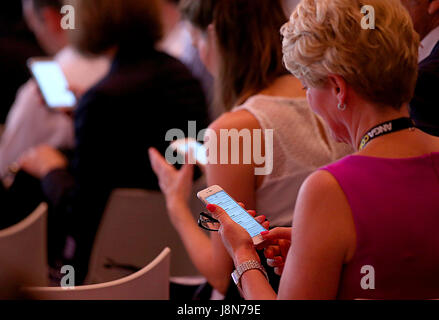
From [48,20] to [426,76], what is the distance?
6.12ft

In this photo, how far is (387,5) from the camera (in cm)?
100

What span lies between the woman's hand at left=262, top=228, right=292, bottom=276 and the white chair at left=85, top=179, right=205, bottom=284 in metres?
0.75

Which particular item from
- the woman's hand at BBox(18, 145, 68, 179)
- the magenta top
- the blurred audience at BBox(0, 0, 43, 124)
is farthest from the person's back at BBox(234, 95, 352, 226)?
the blurred audience at BBox(0, 0, 43, 124)

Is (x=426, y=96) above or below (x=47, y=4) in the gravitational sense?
below

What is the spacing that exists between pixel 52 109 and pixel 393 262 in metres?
1.90

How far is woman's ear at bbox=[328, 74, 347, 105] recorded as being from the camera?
3.23ft

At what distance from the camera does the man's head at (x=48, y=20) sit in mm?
2703

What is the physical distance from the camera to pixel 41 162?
2324 mm

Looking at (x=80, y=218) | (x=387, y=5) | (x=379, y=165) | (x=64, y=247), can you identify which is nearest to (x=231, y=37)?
(x=387, y=5)

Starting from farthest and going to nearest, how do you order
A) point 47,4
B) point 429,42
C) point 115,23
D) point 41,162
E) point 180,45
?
point 180,45 < point 47,4 < point 41,162 < point 115,23 < point 429,42

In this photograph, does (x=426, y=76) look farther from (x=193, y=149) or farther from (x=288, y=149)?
(x=193, y=149)

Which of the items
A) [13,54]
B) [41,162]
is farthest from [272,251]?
[13,54]
